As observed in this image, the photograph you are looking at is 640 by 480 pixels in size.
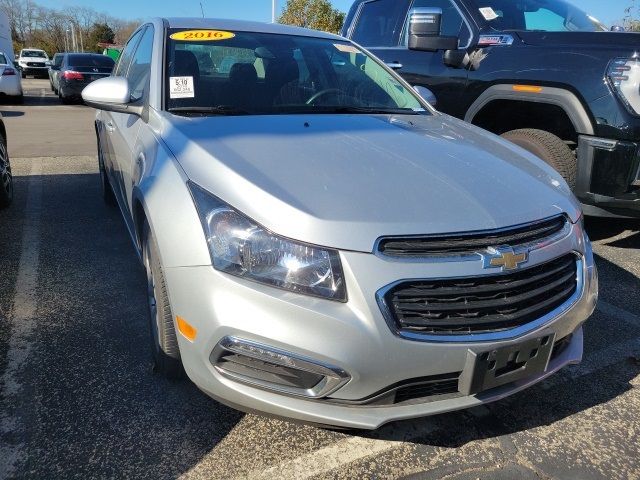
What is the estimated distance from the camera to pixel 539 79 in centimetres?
381

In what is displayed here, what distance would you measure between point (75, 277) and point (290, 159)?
2.12 metres

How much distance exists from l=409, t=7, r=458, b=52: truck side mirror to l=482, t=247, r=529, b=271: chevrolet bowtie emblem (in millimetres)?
2965

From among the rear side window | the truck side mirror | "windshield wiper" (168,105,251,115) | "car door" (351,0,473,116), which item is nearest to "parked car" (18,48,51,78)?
the rear side window

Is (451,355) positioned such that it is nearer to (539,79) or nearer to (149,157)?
(149,157)

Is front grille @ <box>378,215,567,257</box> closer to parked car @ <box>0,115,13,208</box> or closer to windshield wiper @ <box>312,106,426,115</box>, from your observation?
windshield wiper @ <box>312,106,426,115</box>

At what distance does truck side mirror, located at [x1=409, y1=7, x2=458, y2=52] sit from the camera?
13.6 feet

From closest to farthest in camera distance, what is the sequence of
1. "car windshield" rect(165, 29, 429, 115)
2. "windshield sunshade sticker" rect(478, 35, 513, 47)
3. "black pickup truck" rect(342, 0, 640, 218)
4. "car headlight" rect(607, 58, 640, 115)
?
"car windshield" rect(165, 29, 429, 115)
"car headlight" rect(607, 58, 640, 115)
"black pickup truck" rect(342, 0, 640, 218)
"windshield sunshade sticker" rect(478, 35, 513, 47)

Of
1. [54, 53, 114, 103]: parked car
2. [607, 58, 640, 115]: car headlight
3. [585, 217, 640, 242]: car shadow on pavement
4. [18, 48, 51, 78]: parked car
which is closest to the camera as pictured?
[607, 58, 640, 115]: car headlight

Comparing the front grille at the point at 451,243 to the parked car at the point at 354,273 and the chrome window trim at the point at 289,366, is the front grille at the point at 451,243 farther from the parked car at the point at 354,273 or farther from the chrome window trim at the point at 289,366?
the chrome window trim at the point at 289,366

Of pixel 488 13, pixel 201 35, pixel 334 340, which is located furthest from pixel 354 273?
pixel 488 13

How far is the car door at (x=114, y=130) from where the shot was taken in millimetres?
3496

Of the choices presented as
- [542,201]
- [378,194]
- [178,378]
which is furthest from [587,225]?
[178,378]

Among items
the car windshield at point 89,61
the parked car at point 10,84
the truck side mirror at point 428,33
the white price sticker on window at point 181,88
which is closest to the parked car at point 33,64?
the car windshield at point 89,61

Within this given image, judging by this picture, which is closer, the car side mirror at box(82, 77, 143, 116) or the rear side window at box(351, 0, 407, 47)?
the car side mirror at box(82, 77, 143, 116)
